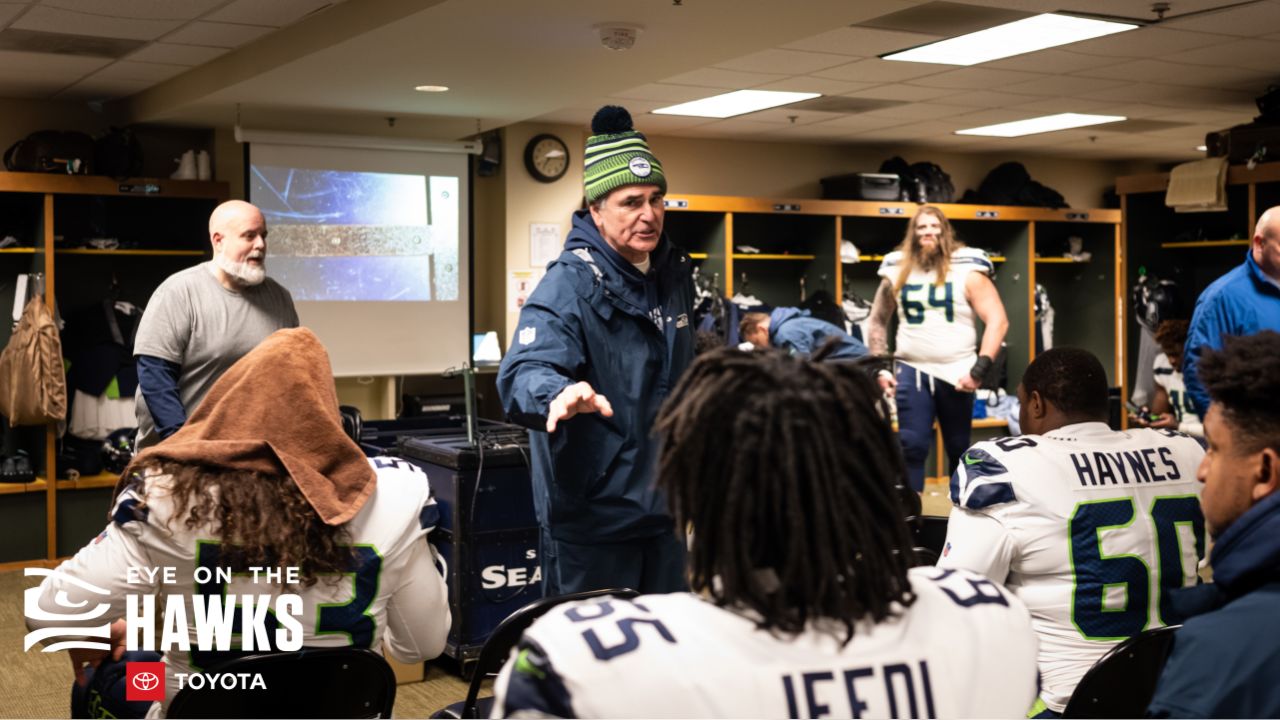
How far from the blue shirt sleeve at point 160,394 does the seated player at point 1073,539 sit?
2575 mm

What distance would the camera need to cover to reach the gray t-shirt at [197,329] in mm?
3965

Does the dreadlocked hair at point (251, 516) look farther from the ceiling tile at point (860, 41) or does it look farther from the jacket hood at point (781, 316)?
the ceiling tile at point (860, 41)

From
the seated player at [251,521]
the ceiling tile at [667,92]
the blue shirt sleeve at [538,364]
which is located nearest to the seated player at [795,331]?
the ceiling tile at [667,92]

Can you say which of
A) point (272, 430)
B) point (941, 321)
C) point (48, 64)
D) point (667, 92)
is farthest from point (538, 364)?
point (667, 92)

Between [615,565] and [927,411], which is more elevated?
[927,411]

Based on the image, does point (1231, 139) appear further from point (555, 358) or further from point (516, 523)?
point (555, 358)

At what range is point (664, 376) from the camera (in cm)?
267

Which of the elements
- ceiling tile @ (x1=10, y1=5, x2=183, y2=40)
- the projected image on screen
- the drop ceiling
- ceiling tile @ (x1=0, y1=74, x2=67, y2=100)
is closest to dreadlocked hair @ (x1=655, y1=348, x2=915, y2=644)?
the drop ceiling

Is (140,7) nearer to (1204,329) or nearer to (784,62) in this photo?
(784,62)

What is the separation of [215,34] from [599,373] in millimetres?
3791

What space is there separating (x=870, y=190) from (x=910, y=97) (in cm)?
193

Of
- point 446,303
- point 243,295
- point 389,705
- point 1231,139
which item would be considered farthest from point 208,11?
point 1231,139

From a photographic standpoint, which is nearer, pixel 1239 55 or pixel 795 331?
pixel 795 331

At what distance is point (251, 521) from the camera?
2080 mm
